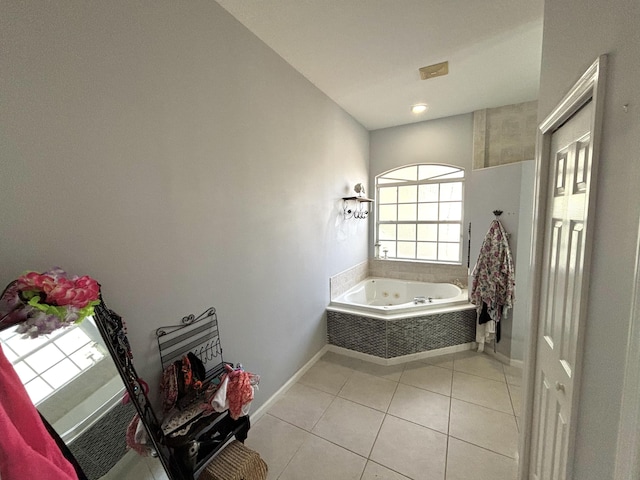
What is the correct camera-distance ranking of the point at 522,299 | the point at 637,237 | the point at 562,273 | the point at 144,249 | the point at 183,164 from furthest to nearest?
1. the point at 522,299
2. the point at 183,164
3. the point at 144,249
4. the point at 562,273
5. the point at 637,237

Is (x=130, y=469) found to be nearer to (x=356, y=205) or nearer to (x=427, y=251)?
(x=356, y=205)

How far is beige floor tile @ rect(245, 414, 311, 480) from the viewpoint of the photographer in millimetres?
1643

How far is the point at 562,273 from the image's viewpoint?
1024mm

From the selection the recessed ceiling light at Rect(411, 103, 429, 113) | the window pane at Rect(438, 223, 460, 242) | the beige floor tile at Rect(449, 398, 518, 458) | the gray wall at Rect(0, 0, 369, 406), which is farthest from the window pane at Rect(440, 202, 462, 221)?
the beige floor tile at Rect(449, 398, 518, 458)

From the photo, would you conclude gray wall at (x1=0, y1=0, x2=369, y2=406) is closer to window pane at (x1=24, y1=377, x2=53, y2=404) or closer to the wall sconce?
window pane at (x1=24, y1=377, x2=53, y2=404)

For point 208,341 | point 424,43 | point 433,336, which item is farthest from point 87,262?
point 433,336

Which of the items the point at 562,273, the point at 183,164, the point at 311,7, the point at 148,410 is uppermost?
the point at 311,7

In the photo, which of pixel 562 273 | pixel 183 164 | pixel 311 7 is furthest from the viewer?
pixel 311 7

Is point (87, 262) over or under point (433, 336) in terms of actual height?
over

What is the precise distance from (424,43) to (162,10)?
1.79 meters

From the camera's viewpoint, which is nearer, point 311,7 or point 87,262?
point 87,262

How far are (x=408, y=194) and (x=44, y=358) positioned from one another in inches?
158

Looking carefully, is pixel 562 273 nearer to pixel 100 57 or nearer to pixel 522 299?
pixel 522 299

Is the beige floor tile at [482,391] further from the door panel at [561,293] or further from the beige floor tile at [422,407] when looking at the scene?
the door panel at [561,293]
